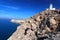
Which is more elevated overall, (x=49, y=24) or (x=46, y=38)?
(x=49, y=24)

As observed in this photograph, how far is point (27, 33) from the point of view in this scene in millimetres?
52406

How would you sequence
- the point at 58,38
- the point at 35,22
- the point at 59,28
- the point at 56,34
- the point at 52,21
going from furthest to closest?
the point at 35,22 < the point at 52,21 < the point at 59,28 < the point at 56,34 < the point at 58,38

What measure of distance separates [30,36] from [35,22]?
8.92 m

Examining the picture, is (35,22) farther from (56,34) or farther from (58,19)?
(56,34)

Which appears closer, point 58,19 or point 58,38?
point 58,38

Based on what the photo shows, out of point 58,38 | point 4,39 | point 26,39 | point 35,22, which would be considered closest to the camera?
point 58,38

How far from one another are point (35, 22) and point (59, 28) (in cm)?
2356

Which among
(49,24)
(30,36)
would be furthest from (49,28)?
(30,36)

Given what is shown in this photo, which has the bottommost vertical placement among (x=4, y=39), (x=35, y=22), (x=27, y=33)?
(x=4, y=39)

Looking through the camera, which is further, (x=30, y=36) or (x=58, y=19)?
(x=30, y=36)

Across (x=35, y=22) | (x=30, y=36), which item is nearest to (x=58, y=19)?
(x=30, y=36)

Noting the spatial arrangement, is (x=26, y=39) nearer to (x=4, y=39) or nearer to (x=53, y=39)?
(x=53, y=39)

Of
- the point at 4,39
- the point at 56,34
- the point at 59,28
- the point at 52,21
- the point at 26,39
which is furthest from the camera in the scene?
the point at 4,39

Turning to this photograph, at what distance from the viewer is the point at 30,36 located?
4944 cm
